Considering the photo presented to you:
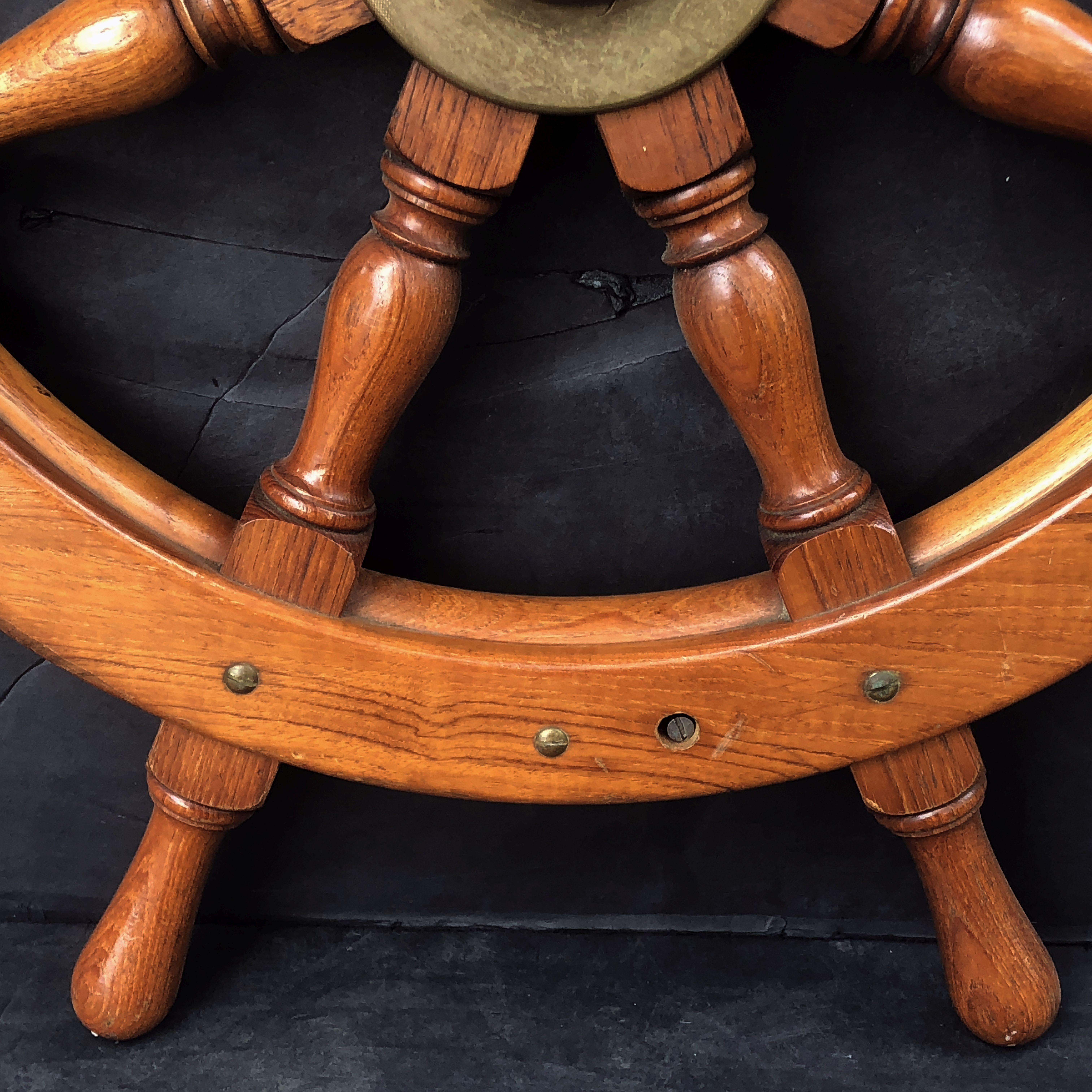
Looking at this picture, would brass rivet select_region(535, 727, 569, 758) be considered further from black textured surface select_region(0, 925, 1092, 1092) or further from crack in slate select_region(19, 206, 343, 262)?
crack in slate select_region(19, 206, 343, 262)

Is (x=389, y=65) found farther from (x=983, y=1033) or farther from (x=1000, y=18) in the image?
(x=983, y=1033)

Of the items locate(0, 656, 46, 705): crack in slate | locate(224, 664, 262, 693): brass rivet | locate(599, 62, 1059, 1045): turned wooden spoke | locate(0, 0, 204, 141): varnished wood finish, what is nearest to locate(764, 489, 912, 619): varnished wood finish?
locate(599, 62, 1059, 1045): turned wooden spoke

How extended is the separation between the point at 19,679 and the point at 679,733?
496 millimetres

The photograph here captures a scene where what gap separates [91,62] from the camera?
60cm

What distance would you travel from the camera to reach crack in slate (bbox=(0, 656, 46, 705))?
2.73 ft

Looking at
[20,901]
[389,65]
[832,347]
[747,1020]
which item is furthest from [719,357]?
[20,901]

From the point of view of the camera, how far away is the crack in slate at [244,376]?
735 millimetres

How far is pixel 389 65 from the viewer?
69cm

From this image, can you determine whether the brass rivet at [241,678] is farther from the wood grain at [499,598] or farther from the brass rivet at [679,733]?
the brass rivet at [679,733]

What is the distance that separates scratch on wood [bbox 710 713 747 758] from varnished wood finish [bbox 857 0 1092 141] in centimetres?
36

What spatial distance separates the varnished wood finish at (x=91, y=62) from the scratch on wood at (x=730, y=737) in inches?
18.9

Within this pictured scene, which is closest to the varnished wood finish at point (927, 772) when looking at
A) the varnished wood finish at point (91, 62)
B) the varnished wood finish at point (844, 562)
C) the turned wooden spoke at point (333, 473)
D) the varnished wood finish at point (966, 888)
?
the varnished wood finish at point (966, 888)

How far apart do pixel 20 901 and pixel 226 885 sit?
16 cm

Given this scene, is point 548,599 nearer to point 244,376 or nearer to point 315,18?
point 244,376
